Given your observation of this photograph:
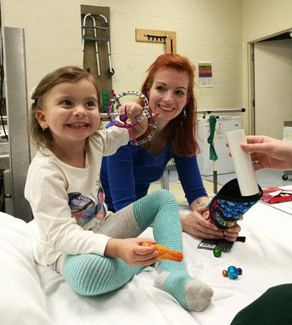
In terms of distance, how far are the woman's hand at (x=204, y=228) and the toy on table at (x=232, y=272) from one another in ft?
0.69

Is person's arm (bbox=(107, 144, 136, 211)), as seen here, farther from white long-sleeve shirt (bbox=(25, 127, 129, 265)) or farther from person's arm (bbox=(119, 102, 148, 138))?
white long-sleeve shirt (bbox=(25, 127, 129, 265))

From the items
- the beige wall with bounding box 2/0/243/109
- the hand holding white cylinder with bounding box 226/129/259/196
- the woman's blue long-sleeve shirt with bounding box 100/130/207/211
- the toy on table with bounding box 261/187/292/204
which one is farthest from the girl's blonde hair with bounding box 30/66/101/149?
the beige wall with bounding box 2/0/243/109

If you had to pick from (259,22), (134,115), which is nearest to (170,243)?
(134,115)

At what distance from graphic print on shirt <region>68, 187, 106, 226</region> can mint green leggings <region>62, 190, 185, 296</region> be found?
2.5 inches

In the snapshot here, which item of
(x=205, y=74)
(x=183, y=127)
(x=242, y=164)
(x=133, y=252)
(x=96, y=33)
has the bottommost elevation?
(x=133, y=252)

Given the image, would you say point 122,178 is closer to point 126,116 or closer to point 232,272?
point 126,116

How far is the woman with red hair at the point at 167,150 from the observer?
1374 mm

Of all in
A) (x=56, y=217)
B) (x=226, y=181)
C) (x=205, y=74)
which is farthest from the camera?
(x=205, y=74)

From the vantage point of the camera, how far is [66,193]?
3.10 ft

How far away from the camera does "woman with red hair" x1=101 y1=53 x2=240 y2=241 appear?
4.51 ft

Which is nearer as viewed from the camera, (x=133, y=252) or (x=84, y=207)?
(x=133, y=252)

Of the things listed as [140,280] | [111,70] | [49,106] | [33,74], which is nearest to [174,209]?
[140,280]

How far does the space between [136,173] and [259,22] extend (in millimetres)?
4289

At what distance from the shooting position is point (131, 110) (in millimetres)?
1260
